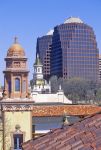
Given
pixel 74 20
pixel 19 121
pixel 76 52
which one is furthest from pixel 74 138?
pixel 74 20

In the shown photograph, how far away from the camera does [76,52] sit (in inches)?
5792

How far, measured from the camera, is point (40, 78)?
116m

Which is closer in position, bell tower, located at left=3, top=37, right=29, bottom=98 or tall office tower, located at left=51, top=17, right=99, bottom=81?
bell tower, located at left=3, top=37, right=29, bottom=98

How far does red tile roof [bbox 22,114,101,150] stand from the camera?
633 centimetres

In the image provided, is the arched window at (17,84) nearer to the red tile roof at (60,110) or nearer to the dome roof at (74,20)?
the red tile roof at (60,110)

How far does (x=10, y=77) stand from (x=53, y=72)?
4798 inches

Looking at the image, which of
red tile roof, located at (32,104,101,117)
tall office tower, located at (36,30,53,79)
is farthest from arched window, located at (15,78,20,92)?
tall office tower, located at (36,30,53,79)

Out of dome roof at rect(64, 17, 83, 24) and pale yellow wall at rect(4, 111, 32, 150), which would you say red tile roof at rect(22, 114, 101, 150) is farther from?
dome roof at rect(64, 17, 83, 24)

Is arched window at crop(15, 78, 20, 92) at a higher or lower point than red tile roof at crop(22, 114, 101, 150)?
higher

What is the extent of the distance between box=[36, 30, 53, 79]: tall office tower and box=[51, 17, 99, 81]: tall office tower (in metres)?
5.46

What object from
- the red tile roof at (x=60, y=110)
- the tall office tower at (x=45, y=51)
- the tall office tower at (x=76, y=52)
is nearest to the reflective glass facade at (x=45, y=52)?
the tall office tower at (x=45, y=51)

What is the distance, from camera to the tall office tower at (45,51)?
→ 15625cm

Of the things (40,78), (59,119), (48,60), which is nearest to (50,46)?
(48,60)

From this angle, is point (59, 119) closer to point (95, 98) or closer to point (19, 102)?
point (19, 102)
